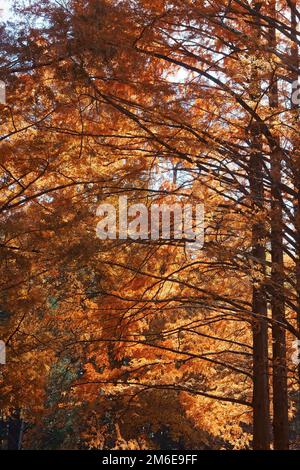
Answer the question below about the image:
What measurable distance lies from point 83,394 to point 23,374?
2332mm

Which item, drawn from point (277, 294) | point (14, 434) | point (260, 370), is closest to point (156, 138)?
point (277, 294)

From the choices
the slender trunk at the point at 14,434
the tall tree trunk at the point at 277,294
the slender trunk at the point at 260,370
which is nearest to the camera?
the tall tree trunk at the point at 277,294

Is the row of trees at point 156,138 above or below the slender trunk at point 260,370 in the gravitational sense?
above

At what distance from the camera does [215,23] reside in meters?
7.31

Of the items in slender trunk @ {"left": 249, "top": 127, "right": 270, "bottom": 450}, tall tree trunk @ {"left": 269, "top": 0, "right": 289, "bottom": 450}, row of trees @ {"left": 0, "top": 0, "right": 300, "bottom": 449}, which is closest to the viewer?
row of trees @ {"left": 0, "top": 0, "right": 300, "bottom": 449}

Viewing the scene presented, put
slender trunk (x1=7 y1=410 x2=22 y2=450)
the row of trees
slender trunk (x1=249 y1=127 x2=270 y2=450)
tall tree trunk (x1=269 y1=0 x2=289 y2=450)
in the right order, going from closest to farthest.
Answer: the row of trees, tall tree trunk (x1=269 y1=0 x2=289 y2=450), slender trunk (x1=249 y1=127 x2=270 y2=450), slender trunk (x1=7 y1=410 x2=22 y2=450)

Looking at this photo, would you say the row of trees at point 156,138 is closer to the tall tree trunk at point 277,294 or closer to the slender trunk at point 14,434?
the tall tree trunk at point 277,294

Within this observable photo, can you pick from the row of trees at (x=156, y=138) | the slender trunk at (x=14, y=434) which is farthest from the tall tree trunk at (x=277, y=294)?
the slender trunk at (x=14, y=434)

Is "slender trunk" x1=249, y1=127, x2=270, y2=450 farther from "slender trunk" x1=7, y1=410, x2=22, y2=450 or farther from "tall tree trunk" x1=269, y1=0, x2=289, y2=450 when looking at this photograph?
"slender trunk" x1=7, y1=410, x2=22, y2=450

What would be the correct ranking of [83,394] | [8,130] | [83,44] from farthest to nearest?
[83,394]
[8,130]
[83,44]

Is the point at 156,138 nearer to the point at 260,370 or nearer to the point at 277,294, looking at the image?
the point at 277,294

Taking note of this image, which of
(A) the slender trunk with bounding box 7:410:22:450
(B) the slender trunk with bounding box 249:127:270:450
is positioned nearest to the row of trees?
(B) the slender trunk with bounding box 249:127:270:450
